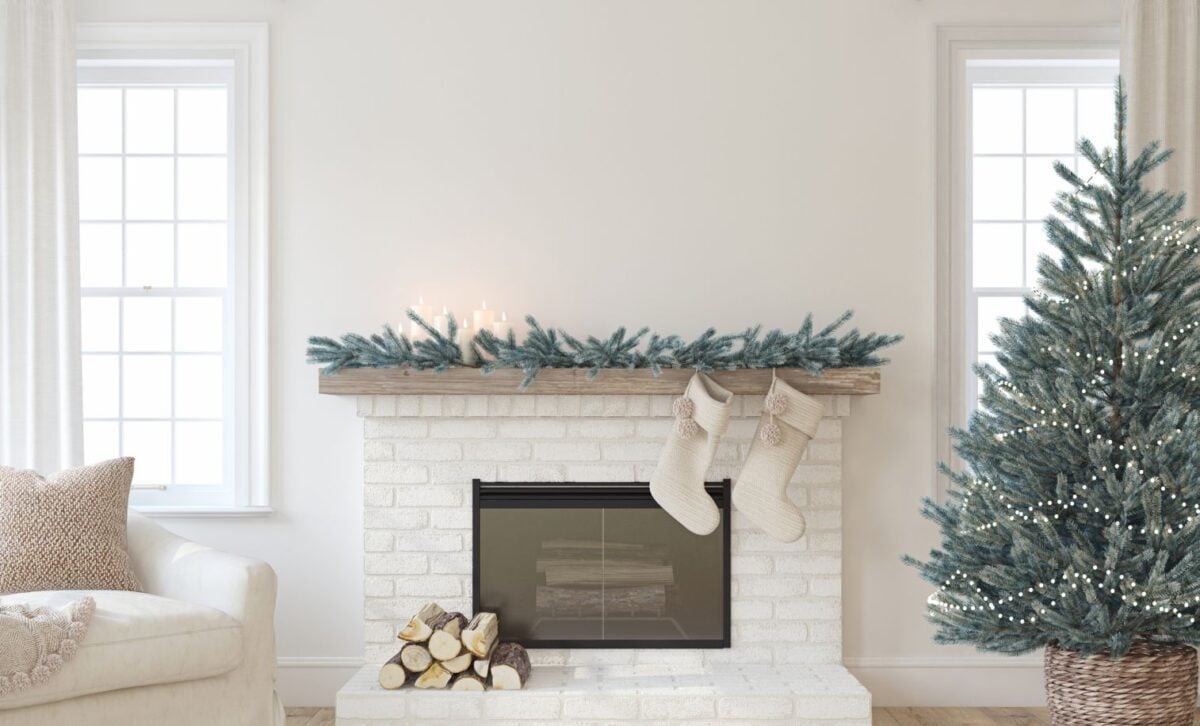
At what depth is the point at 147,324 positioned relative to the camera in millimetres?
3615

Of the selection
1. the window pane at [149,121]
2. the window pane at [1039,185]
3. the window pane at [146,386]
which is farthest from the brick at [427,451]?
the window pane at [1039,185]

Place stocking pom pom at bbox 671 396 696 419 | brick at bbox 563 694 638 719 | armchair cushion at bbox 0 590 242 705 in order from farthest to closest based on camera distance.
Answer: stocking pom pom at bbox 671 396 696 419
brick at bbox 563 694 638 719
armchair cushion at bbox 0 590 242 705

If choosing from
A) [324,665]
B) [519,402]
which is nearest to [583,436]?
[519,402]

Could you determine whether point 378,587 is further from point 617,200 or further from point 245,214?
point 617,200

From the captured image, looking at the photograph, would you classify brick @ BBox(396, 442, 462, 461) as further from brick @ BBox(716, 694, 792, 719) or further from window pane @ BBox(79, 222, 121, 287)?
window pane @ BBox(79, 222, 121, 287)

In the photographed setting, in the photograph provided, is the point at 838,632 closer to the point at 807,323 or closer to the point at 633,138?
the point at 807,323

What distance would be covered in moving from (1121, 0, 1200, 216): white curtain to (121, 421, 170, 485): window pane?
3.45 metres

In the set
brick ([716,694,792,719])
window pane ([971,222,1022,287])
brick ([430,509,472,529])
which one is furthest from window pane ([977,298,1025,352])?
brick ([430,509,472,529])

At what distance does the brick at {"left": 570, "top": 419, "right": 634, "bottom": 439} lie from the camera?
330cm

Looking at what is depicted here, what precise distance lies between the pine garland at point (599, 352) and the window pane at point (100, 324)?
0.90 meters

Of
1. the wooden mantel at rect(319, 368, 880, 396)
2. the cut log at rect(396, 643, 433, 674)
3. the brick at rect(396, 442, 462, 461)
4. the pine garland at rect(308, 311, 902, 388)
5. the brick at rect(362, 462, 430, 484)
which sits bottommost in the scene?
the cut log at rect(396, 643, 433, 674)

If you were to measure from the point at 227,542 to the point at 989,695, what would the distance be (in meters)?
2.64

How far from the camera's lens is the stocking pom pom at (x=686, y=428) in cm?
308

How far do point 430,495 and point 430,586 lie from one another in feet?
0.96
